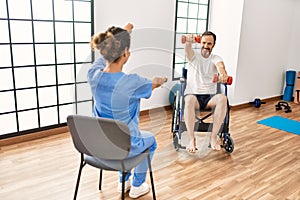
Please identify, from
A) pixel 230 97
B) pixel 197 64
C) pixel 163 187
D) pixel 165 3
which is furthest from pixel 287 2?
pixel 163 187

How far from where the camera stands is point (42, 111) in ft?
11.0

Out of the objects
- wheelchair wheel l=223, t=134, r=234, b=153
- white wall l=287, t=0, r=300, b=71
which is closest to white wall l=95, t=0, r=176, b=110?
wheelchair wheel l=223, t=134, r=234, b=153

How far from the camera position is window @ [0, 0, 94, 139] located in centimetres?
300

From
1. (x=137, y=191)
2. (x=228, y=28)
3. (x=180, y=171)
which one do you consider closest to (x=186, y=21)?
(x=228, y=28)

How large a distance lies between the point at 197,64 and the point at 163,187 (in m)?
1.35

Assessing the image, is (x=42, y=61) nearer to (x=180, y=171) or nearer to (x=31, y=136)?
(x=31, y=136)

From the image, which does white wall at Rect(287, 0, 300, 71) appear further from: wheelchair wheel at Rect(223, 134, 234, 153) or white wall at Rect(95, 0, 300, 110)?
wheelchair wheel at Rect(223, 134, 234, 153)

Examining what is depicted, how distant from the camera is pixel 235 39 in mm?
Result: 4496

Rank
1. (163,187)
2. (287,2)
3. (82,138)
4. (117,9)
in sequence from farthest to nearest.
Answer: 1. (287,2)
2. (117,9)
3. (163,187)
4. (82,138)

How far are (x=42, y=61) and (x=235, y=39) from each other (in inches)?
113

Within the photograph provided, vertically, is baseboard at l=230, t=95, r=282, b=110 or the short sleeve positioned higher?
the short sleeve

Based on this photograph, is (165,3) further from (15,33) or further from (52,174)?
(52,174)

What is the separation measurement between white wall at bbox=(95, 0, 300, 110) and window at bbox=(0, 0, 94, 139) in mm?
344

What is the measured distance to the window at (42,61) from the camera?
3.00 m
